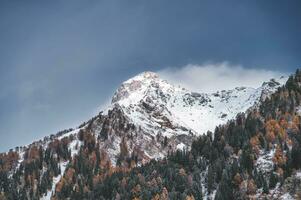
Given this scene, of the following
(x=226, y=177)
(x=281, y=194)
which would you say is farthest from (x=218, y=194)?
(x=281, y=194)

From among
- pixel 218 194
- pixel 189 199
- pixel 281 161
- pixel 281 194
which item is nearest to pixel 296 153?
pixel 281 161

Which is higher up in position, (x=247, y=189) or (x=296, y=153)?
(x=296, y=153)

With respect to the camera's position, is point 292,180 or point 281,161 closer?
point 292,180

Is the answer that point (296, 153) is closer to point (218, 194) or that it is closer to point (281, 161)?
point (281, 161)

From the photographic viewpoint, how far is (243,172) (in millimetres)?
198500

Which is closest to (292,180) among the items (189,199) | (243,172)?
(243,172)

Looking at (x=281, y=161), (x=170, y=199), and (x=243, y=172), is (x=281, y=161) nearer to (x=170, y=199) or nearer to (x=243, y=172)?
(x=243, y=172)

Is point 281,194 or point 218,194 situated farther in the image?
point 218,194

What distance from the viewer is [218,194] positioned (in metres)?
191

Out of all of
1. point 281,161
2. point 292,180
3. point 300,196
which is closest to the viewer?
point 300,196

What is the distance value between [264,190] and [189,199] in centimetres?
3164

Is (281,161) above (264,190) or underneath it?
above

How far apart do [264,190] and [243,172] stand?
17.3 m

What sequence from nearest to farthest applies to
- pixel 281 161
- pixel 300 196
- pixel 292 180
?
pixel 300 196 → pixel 292 180 → pixel 281 161
